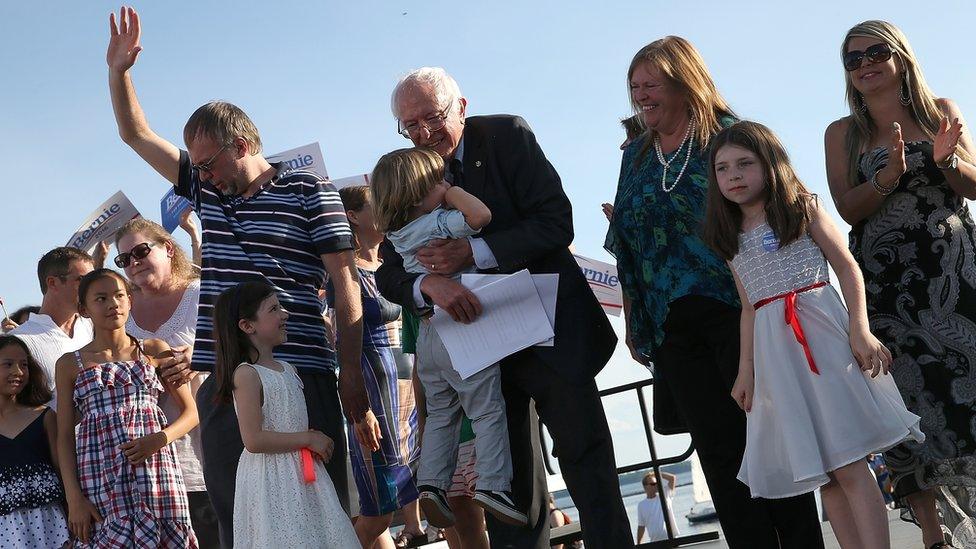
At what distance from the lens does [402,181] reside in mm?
3863

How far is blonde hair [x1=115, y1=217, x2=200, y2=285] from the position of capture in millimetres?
5578

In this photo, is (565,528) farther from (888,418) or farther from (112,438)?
(888,418)

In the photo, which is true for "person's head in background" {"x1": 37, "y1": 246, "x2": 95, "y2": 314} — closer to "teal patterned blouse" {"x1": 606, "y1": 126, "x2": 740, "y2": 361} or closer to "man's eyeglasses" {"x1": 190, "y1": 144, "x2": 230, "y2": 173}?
"man's eyeglasses" {"x1": 190, "y1": 144, "x2": 230, "y2": 173}

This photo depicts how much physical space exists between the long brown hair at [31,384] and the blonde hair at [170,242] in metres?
0.67

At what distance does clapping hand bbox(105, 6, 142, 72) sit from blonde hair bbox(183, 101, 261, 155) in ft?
1.24

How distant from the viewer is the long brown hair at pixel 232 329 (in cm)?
407

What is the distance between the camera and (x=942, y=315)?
4.08 metres

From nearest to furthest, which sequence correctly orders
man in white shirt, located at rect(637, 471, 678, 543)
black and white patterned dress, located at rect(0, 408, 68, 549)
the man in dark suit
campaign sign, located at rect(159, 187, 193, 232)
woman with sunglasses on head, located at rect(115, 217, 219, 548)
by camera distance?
1. the man in dark suit
2. black and white patterned dress, located at rect(0, 408, 68, 549)
3. woman with sunglasses on head, located at rect(115, 217, 219, 548)
4. campaign sign, located at rect(159, 187, 193, 232)
5. man in white shirt, located at rect(637, 471, 678, 543)

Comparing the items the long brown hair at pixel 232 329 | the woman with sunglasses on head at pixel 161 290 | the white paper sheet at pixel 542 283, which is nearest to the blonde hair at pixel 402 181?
the white paper sheet at pixel 542 283

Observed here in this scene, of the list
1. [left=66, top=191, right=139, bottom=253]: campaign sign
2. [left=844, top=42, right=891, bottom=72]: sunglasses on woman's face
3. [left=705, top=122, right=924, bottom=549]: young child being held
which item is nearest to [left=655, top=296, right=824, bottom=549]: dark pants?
[left=705, top=122, right=924, bottom=549]: young child being held

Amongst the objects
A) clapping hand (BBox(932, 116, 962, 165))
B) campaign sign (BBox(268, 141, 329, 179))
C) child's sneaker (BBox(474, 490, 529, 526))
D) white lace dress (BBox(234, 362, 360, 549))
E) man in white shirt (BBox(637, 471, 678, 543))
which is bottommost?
man in white shirt (BBox(637, 471, 678, 543))

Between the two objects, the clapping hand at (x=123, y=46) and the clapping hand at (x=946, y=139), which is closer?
the clapping hand at (x=946, y=139)

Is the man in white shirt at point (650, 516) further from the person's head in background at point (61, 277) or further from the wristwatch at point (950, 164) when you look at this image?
the wristwatch at point (950, 164)

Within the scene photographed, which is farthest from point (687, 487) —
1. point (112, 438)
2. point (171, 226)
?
point (112, 438)
